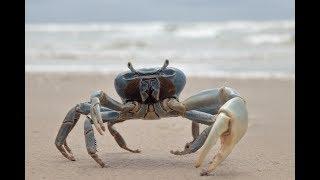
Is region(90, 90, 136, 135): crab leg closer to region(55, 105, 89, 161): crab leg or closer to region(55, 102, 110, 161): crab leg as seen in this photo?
region(55, 102, 110, 161): crab leg

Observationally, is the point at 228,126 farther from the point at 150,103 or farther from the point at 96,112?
the point at 96,112

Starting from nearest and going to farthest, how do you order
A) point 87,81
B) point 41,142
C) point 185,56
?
point 41,142 → point 87,81 → point 185,56

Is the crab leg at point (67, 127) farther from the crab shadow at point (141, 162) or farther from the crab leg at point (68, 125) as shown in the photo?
the crab shadow at point (141, 162)

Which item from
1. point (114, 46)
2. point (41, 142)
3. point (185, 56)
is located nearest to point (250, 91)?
point (41, 142)

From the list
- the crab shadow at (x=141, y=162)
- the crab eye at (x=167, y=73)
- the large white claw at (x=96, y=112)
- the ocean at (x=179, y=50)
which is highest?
the ocean at (x=179, y=50)

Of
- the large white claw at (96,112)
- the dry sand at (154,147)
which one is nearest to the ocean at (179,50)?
the dry sand at (154,147)

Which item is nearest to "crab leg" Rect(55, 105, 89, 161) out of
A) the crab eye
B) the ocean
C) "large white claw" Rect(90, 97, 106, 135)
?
"large white claw" Rect(90, 97, 106, 135)
